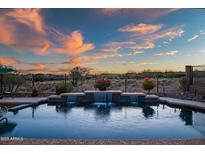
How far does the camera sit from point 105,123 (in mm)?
9047

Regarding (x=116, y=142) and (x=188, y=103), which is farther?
(x=188, y=103)

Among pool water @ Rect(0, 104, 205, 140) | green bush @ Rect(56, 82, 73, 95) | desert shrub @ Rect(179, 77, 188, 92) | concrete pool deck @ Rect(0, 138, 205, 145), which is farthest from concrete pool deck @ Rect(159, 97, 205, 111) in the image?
green bush @ Rect(56, 82, 73, 95)

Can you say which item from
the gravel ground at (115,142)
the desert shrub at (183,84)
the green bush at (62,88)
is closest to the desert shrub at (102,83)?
the green bush at (62,88)

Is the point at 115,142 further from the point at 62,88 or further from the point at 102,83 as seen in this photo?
the point at 102,83

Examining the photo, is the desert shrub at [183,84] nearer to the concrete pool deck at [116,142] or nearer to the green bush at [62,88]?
the green bush at [62,88]

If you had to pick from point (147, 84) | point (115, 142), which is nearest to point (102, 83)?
point (147, 84)

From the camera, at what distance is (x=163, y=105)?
494 inches

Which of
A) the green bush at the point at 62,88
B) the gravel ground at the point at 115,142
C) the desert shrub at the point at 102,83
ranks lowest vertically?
the gravel ground at the point at 115,142

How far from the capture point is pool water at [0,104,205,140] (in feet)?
25.8

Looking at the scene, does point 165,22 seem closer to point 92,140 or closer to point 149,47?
point 149,47

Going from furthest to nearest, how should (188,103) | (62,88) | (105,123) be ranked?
(62,88), (188,103), (105,123)

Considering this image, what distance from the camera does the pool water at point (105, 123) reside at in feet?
25.8
